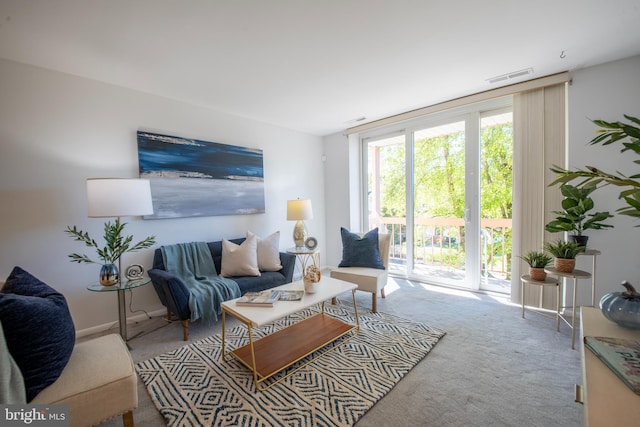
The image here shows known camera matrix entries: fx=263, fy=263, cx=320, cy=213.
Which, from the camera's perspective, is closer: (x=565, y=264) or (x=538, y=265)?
(x=565, y=264)

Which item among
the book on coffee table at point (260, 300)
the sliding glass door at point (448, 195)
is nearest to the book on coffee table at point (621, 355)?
the book on coffee table at point (260, 300)

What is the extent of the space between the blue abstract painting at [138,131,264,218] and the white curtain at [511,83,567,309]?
3.24 metres

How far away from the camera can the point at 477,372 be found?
1859mm

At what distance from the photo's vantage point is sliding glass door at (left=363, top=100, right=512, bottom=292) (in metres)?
3.40

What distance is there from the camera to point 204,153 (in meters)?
3.28

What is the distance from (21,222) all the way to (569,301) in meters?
5.17

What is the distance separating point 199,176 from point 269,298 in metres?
1.94

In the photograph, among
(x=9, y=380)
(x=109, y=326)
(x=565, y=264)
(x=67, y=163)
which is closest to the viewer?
(x=9, y=380)

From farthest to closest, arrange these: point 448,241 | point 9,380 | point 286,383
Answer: point 448,241 < point 286,383 < point 9,380

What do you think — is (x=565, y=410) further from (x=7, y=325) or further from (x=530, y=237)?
(x=7, y=325)

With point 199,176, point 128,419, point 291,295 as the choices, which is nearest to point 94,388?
point 128,419

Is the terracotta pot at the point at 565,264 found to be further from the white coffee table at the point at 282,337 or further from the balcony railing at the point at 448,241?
the white coffee table at the point at 282,337

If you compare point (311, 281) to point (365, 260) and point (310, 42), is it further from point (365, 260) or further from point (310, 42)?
point (310, 42)

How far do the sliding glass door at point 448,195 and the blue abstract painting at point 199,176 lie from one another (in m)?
2.09
